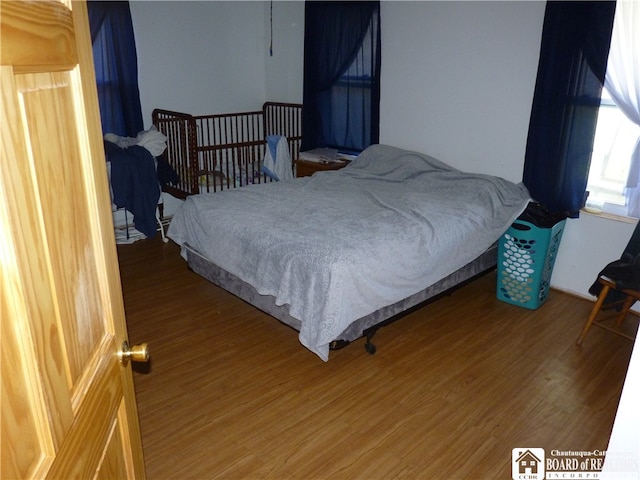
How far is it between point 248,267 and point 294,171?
237 centimetres

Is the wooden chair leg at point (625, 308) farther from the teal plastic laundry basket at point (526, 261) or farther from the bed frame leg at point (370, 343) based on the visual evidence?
the bed frame leg at point (370, 343)

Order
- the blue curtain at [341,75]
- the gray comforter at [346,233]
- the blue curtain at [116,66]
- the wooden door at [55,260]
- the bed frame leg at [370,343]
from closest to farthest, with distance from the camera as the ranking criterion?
the wooden door at [55,260] → the gray comforter at [346,233] → the bed frame leg at [370,343] → the blue curtain at [116,66] → the blue curtain at [341,75]

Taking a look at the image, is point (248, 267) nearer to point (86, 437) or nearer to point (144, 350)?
point (144, 350)

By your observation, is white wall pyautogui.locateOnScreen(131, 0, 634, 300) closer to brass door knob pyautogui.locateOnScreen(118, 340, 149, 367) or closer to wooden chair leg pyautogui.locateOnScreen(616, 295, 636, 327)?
wooden chair leg pyautogui.locateOnScreen(616, 295, 636, 327)

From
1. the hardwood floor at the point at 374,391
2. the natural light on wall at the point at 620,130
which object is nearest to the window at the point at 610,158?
the natural light on wall at the point at 620,130

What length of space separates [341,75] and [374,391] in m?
3.15

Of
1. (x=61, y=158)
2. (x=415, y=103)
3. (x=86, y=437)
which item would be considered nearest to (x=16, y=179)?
(x=61, y=158)

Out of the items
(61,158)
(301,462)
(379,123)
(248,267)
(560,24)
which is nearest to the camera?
(61,158)

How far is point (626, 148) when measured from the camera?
324 cm

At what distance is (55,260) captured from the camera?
86 centimetres

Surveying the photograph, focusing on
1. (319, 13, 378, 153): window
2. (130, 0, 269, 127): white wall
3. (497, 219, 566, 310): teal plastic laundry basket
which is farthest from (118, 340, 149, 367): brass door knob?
(130, 0, 269, 127): white wall

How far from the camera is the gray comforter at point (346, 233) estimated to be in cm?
249

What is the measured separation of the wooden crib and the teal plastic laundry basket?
8.25ft

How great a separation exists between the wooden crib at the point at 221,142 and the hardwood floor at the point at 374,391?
147 centimetres
